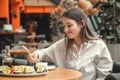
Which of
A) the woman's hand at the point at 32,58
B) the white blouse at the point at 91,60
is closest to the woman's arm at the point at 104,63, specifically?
the white blouse at the point at 91,60

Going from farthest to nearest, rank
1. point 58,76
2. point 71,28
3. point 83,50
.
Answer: point 83,50
point 71,28
point 58,76

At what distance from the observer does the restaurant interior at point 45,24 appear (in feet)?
19.6

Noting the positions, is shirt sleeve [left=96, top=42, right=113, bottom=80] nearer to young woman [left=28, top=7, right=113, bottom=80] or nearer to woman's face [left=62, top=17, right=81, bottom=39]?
young woman [left=28, top=7, right=113, bottom=80]

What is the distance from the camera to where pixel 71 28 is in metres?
3.49

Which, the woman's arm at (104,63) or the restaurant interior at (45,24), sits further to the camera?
the restaurant interior at (45,24)

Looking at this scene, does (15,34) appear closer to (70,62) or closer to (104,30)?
(104,30)

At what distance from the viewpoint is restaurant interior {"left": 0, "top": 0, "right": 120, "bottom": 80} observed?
5973 millimetres

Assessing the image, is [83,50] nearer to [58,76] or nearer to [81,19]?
[81,19]

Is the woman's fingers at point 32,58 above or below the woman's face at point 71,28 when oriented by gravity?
below

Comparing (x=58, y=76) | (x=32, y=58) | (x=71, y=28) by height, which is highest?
(x=71, y=28)

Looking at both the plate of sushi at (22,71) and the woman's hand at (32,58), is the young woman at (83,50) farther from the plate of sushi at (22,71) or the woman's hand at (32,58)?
the plate of sushi at (22,71)

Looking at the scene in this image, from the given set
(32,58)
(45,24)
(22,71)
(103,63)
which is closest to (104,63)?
(103,63)

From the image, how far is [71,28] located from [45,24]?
29.2 m

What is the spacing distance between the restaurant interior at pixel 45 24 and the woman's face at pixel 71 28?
1.84ft
